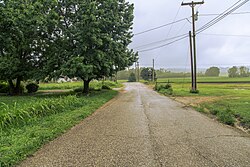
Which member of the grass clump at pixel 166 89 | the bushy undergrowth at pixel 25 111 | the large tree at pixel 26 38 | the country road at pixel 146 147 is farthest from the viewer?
the grass clump at pixel 166 89

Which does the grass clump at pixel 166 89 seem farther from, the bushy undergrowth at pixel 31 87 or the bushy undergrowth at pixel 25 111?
the bushy undergrowth at pixel 31 87

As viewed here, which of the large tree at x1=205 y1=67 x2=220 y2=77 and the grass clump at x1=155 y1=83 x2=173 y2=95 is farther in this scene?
the large tree at x1=205 y1=67 x2=220 y2=77

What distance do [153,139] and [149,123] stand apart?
2.25 m

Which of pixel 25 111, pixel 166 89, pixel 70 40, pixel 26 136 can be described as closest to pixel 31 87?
pixel 70 40

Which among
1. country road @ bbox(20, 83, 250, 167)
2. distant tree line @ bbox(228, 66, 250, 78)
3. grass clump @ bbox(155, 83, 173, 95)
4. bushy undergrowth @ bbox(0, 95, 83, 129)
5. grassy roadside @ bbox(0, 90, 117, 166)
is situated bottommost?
grass clump @ bbox(155, 83, 173, 95)

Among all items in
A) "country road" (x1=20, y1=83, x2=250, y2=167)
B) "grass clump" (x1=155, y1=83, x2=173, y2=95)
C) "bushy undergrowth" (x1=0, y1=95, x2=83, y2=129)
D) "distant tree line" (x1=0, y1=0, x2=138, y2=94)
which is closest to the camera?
"country road" (x1=20, y1=83, x2=250, y2=167)

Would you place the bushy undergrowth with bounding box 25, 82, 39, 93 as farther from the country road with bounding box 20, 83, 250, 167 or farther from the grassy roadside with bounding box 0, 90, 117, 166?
the country road with bounding box 20, 83, 250, 167

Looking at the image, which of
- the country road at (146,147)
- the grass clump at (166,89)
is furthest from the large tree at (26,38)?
the grass clump at (166,89)

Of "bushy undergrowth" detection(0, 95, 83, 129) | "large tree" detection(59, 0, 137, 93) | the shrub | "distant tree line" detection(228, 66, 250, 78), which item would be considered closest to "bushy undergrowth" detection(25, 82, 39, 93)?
the shrub

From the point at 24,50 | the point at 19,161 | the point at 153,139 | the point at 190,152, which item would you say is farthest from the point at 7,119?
the point at 24,50

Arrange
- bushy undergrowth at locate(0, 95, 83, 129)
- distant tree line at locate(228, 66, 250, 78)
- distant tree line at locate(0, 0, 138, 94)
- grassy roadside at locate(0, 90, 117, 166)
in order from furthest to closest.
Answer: distant tree line at locate(228, 66, 250, 78)
distant tree line at locate(0, 0, 138, 94)
bushy undergrowth at locate(0, 95, 83, 129)
grassy roadside at locate(0, 90, 117, 166)

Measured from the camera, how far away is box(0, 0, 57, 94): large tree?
13039 mm

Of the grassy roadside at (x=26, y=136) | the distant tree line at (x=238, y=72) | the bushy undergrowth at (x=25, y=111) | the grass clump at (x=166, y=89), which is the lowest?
the grass clump at (x=166, y=89)

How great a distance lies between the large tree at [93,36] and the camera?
16.7 metres
